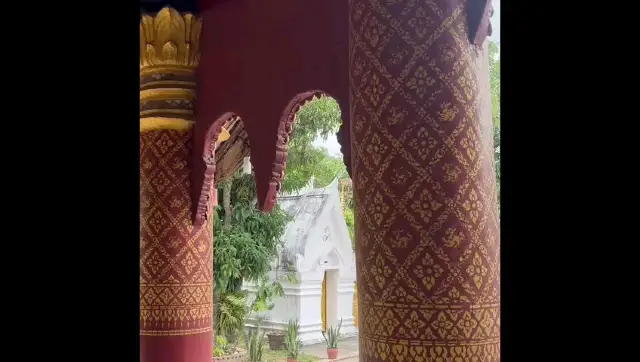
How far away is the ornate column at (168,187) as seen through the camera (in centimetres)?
556

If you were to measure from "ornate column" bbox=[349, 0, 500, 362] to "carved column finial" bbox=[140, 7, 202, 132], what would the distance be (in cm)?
278

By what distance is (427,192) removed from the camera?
2.90m

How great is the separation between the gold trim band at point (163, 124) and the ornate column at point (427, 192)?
281 centimetres

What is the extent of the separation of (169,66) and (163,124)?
0.42m

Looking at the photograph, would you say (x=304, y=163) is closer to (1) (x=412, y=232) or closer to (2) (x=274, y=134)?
(2) (x=274, y=134)

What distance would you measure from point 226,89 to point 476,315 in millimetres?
3012

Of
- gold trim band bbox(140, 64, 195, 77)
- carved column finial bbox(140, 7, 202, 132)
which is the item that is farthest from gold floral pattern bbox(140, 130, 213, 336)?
gold trim band bbox(140, 64, 195, 77)

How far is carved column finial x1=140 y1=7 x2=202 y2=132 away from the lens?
5.53 m

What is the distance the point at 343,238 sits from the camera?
12.9 metres

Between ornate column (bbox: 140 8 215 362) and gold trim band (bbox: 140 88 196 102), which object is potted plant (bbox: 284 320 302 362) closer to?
ornate column (bbox: 140 8 215 362)

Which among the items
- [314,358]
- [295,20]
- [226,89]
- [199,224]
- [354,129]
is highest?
[295,20]
